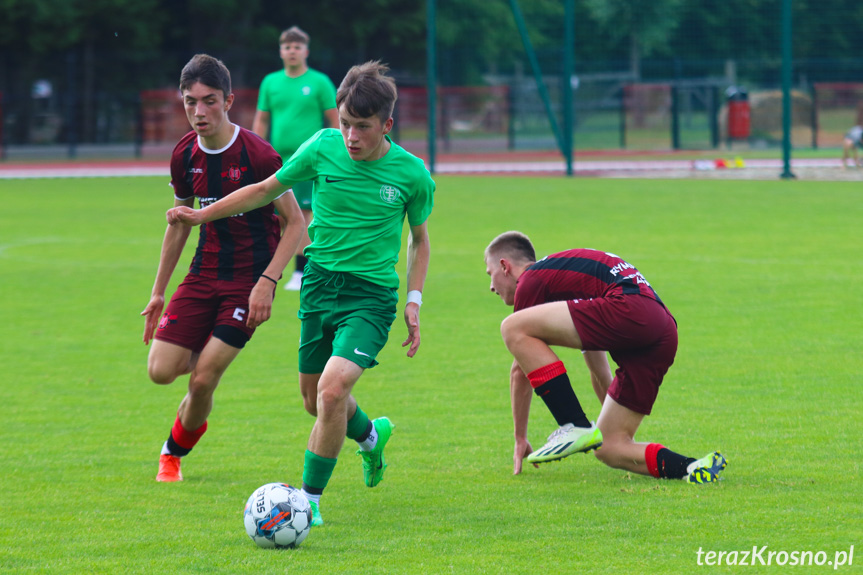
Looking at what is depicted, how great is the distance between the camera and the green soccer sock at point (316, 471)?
4.87 m

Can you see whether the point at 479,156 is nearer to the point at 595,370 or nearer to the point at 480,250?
the point at 480,250

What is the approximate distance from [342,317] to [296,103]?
789 cm

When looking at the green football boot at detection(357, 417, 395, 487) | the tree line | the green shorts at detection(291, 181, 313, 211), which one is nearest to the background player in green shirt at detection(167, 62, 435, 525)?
the green football boot at detection(357, 417, 395, 487)

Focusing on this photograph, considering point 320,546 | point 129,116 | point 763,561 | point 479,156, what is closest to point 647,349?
point 763,561

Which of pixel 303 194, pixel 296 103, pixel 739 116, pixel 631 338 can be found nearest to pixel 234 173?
pixel 631 338

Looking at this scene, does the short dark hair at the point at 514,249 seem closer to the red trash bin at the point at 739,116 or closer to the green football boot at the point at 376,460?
the green football boot at the point at 376,460

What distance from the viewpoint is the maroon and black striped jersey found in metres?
5.54

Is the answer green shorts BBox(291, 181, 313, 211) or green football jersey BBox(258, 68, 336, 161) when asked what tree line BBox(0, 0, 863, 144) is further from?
green shorts BBox(291, 181, 313, 211)

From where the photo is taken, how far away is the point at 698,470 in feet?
17.3

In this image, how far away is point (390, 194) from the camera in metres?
5.11

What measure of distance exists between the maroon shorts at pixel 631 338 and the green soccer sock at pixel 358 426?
1087mm

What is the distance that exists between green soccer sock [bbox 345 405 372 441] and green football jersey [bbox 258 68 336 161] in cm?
751

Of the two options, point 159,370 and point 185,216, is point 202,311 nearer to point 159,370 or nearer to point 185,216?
point 159,370

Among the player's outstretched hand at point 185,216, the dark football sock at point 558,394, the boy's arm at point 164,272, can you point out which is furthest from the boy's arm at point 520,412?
the boy's arm at point 164,272
